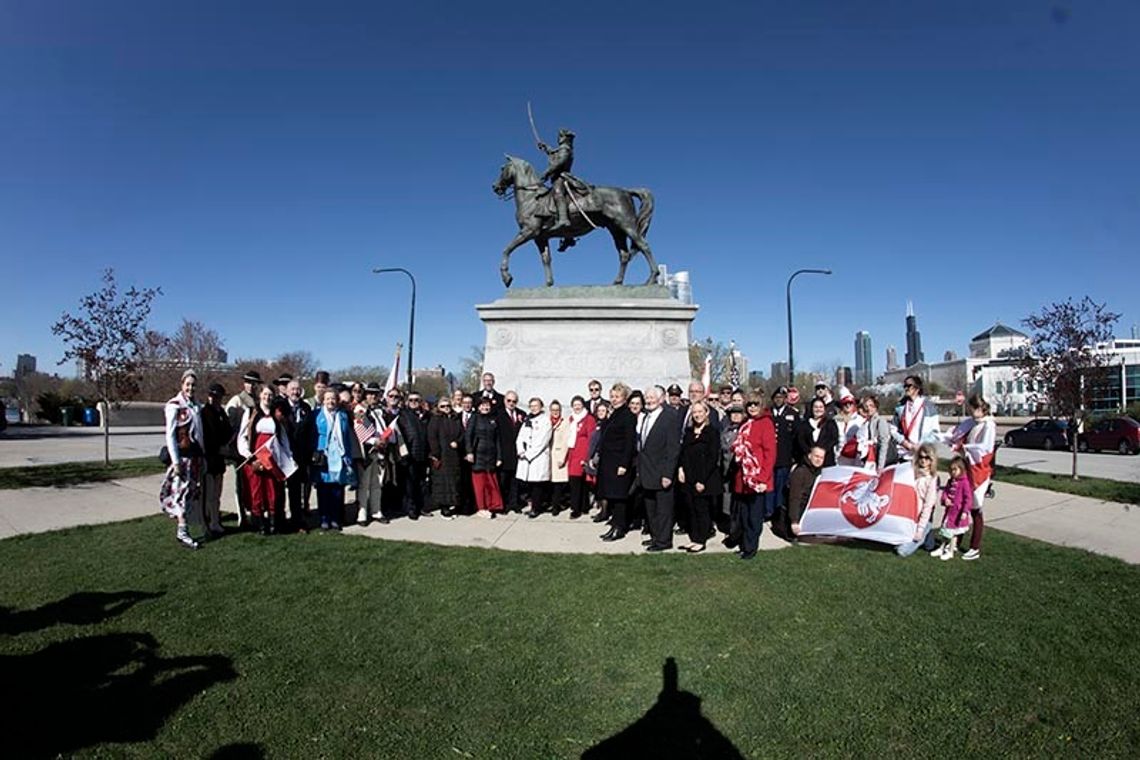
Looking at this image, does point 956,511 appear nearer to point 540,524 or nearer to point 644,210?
point 540,524

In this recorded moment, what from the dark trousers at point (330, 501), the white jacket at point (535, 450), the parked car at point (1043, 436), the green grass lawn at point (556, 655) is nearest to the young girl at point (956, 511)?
the green grass lawn at point (556, 655)

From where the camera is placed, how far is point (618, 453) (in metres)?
7.91

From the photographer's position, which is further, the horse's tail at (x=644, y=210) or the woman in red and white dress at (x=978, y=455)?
the horse's tail at (x=644, y=210)

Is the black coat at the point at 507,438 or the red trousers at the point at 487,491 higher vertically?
the black coat at the point at 507,438

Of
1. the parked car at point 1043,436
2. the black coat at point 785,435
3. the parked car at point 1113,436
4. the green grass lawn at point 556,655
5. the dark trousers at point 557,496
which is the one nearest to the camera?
the green grass lawn at point 556,655

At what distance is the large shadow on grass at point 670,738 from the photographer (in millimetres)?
3344

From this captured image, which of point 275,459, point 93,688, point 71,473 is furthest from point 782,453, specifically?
point 71,473

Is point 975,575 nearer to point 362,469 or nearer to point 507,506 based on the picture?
point 507,506

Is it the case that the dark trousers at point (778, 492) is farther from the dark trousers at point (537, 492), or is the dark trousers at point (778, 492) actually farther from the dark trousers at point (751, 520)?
the dark trousers at point (537, 492)

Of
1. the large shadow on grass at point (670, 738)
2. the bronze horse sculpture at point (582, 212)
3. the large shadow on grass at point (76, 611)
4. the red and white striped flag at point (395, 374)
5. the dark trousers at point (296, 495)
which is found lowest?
the large shadow on grass at point (670, 738)

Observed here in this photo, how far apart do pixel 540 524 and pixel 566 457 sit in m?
1.15

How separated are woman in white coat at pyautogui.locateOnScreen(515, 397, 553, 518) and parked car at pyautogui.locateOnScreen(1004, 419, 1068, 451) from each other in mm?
28203

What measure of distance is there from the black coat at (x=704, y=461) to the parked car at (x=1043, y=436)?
28087 millimetres

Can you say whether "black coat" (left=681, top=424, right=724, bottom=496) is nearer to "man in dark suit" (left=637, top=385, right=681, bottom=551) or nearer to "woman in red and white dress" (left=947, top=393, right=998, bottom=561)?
"man in dark suit" (left=637, top=385, right=681, bottom=551)
